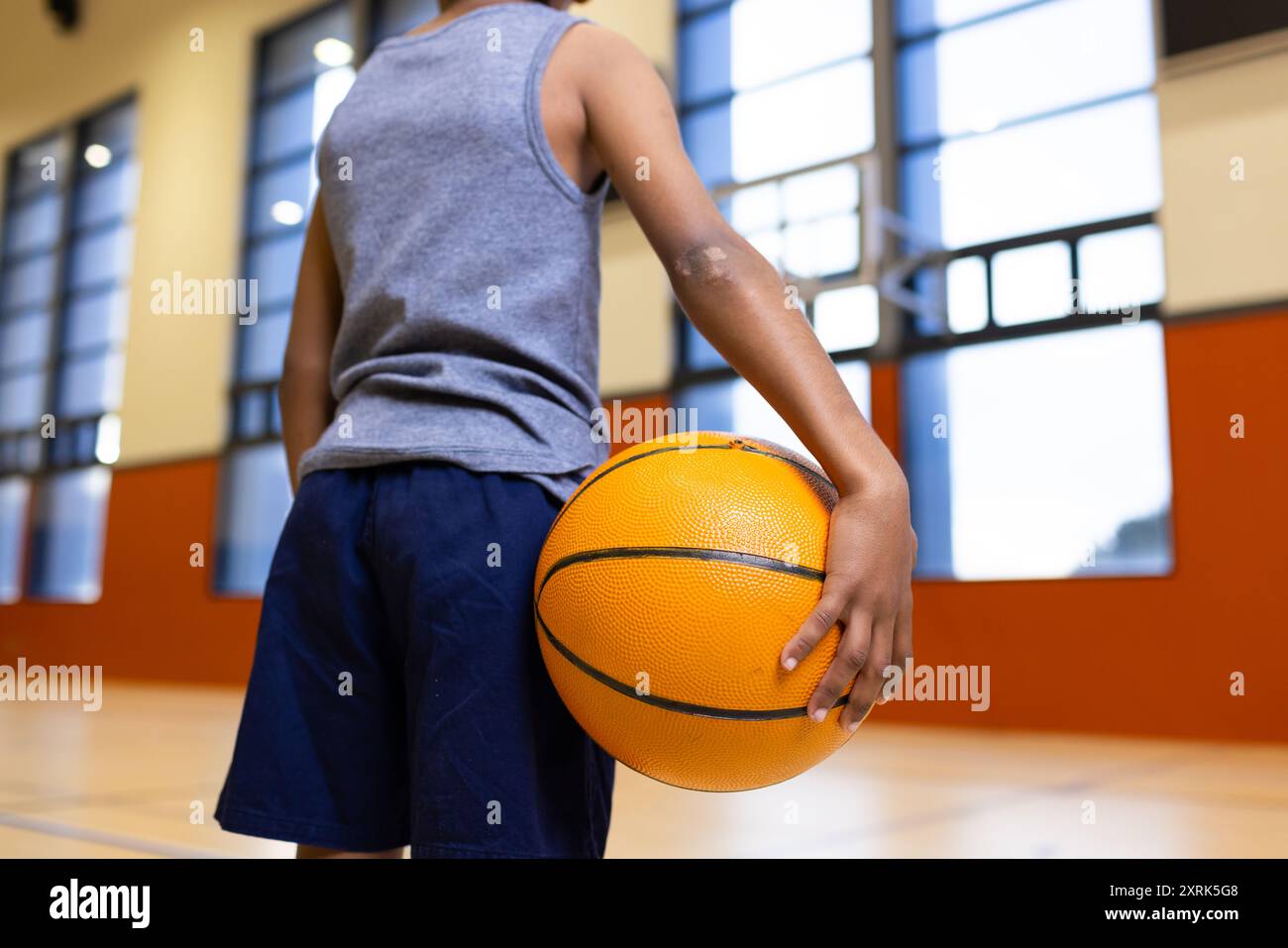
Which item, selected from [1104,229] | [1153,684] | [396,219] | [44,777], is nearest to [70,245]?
[44,777]

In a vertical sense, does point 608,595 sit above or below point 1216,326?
below

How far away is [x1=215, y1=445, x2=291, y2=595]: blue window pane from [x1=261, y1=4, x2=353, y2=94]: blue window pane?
8.74 ft

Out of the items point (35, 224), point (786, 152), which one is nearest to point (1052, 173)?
point (786, 152)

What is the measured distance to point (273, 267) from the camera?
7.87 m

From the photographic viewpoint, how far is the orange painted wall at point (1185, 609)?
408 centimetres

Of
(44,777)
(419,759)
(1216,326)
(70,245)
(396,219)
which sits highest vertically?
(70,245)

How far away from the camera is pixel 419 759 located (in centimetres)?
Answer: 86

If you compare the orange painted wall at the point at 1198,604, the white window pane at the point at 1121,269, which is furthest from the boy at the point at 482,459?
the white window pane at the point at 1121,269

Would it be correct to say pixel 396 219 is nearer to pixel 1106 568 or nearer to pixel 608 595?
pixel 608 595

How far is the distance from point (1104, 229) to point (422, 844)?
4.49 meters

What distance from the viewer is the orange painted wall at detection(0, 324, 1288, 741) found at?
408 cm

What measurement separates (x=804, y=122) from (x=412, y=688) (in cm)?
518

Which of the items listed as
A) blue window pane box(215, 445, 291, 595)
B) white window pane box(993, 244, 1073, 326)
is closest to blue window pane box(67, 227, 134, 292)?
blue window pane box(215, 445, 291, 595)

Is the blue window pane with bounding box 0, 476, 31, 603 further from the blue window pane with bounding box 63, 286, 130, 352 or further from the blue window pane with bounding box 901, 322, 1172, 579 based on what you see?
the blue window pane with bounding box 901, 322, 1172, 579
